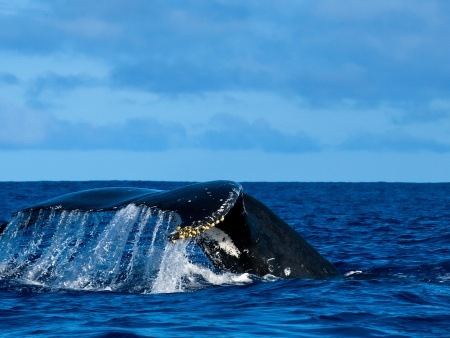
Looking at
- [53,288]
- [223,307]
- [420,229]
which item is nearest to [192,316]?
[223,307]

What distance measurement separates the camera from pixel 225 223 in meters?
9.05

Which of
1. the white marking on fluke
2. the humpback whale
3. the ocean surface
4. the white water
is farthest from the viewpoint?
the white marking on fluke

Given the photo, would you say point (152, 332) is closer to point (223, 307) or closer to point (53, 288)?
point (223, 307)

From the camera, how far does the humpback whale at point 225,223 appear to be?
8.16 m

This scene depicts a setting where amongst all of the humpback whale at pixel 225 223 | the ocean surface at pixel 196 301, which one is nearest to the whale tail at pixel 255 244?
the humpback whale at pixel 225 223

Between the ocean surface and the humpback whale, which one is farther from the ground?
the humpback whale

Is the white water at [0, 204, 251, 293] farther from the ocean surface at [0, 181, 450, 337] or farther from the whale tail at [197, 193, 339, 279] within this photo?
the whale tail at [197, 193, 339, 279]

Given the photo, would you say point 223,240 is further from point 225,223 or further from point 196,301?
point 196,301

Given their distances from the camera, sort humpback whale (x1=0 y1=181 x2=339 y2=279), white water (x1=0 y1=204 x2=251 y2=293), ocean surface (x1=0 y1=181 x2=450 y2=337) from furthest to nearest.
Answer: white water (x1=0 y1=204 x2=251 y2=293), humpback whale (x1=0 y1=181 x2=339 y2=279), ocean surface (x1=0 y1=181 x2=450 y2=337)

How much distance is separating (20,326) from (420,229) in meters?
17.5

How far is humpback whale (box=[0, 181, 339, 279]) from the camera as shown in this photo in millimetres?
8164

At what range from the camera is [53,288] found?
10.3 meters

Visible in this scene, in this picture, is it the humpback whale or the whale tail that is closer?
the humpback whale

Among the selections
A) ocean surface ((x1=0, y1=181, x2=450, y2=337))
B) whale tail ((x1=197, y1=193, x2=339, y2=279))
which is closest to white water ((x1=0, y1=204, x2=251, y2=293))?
ocean surface ((x1=0, y1=181, x2=450, y2=337))
